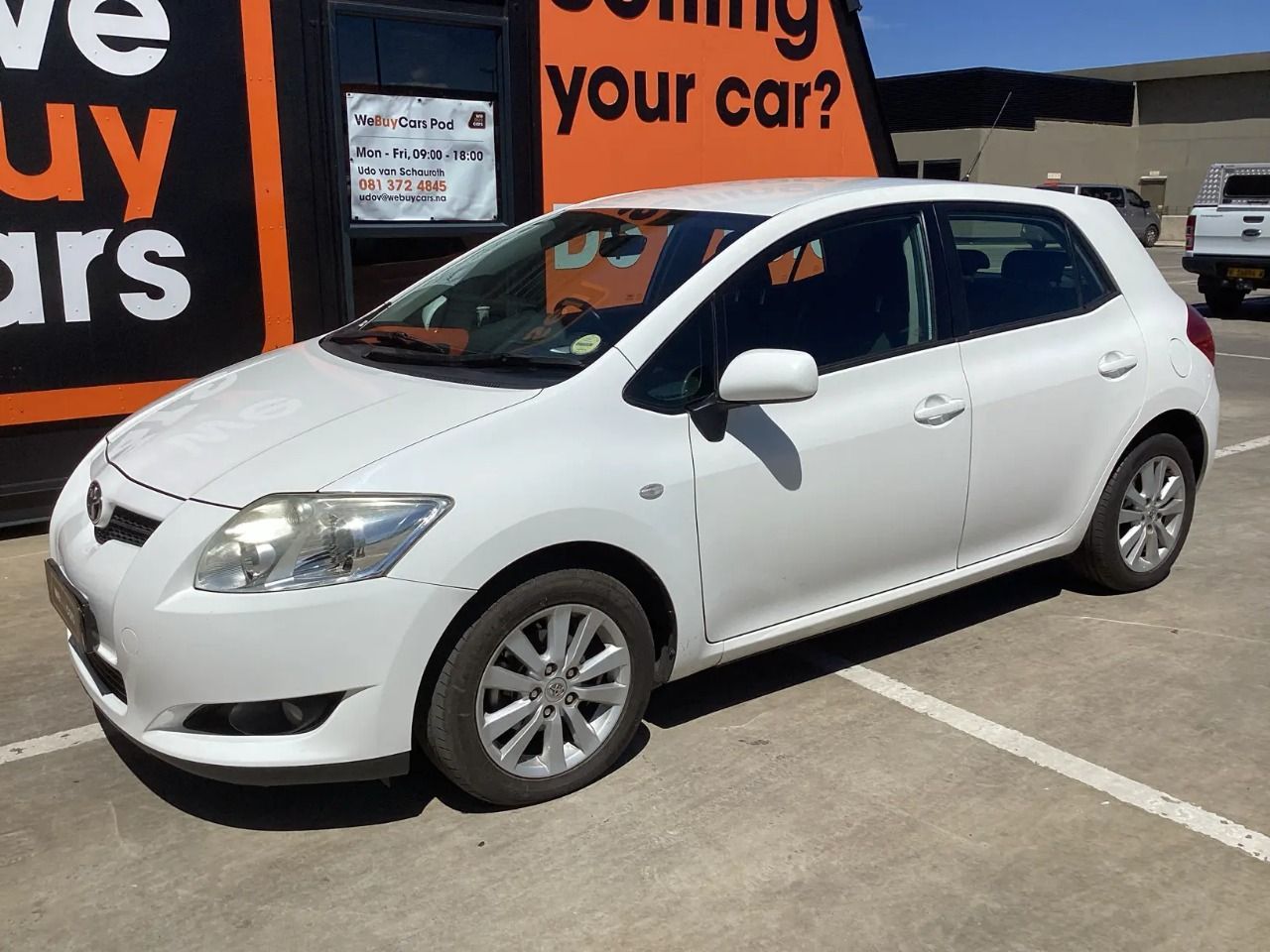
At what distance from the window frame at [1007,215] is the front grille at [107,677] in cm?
281

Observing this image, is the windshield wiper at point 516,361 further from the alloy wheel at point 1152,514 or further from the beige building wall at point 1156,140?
the beige building wall at point 1156,140

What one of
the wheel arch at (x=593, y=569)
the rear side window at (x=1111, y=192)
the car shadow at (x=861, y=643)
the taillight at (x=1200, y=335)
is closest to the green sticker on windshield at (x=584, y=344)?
the wheel arch at (x=593, y=569)

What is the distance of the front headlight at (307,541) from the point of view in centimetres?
278

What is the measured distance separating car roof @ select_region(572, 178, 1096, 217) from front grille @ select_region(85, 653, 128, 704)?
2.26 metres

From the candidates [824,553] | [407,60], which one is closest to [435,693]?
[824,553]

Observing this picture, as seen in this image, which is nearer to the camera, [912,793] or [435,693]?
[435,693]

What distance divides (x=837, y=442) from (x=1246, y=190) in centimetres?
1451

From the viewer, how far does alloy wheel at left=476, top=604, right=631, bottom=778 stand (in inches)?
119

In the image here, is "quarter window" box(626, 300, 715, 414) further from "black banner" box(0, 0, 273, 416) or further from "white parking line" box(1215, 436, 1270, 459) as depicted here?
"white parking line" box(1215, 436, 1270, 459)

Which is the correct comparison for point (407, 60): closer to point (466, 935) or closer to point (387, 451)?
point (387, 451)

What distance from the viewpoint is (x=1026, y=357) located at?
4.14 metres

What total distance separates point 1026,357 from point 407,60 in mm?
3929

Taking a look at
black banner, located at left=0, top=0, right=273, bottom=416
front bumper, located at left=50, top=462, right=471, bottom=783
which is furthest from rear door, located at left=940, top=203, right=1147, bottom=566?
black banner, located at left=0, top=0, right=273, bottom=416

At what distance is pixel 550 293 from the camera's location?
3729 mm
